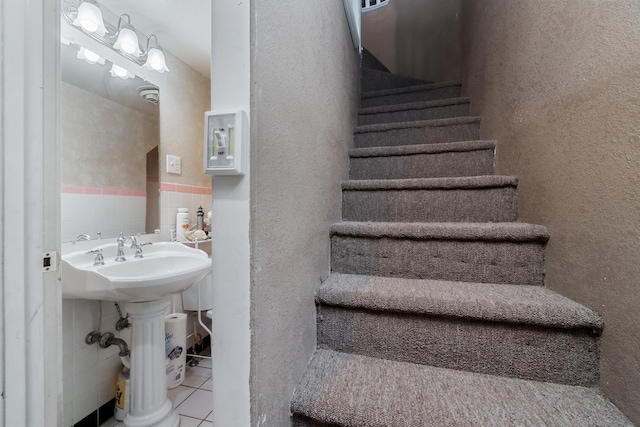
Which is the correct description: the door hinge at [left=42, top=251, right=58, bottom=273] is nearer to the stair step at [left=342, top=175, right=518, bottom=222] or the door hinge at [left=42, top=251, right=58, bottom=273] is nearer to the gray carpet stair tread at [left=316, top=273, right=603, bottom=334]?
the gray carpet stair tread at [left=316, top=273, right=603, bottom=334]

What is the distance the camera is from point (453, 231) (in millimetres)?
946

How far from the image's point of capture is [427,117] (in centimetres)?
176

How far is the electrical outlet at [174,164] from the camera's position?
69.7 inches

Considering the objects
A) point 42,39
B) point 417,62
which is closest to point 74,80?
point 42,39

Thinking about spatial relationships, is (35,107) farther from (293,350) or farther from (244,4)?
(293,350)

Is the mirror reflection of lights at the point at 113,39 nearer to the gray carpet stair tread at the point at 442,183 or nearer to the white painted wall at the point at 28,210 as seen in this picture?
the white painted wall at the point at 28,210

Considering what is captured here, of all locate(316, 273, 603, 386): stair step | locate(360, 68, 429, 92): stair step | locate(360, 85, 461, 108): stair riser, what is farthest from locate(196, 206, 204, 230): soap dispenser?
locate(360, 68, 429, 92): stair step

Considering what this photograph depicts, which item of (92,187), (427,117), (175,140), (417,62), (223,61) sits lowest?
(92,187)

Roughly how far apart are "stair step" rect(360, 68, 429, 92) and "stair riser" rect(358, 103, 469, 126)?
800 mm

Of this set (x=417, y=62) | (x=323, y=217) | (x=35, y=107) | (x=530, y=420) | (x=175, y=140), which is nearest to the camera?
(x=35, y=107)

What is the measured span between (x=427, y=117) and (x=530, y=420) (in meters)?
1.61

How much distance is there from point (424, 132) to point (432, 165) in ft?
1.07

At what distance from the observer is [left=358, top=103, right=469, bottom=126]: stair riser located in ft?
5.61

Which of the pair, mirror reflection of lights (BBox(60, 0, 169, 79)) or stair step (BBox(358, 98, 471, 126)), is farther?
stair step (BBox(358, 98, 471, 126))
